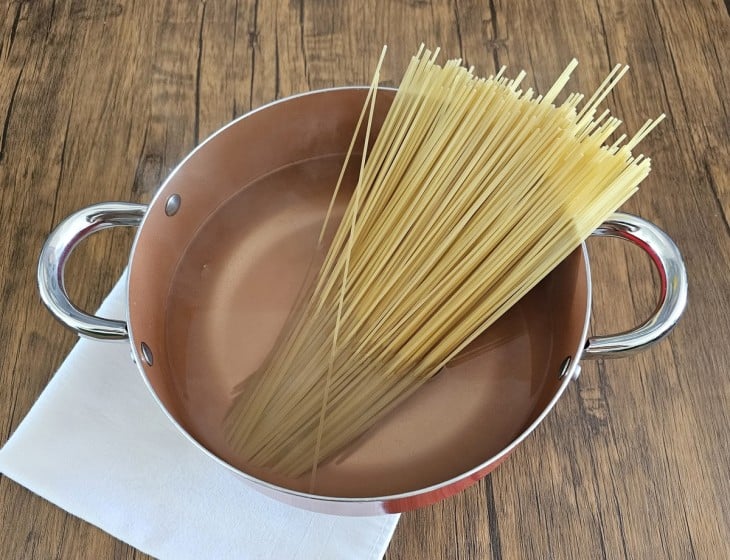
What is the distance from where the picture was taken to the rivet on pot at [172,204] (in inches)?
28.9

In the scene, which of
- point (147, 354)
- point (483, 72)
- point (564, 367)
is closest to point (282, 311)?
point (147, 354)

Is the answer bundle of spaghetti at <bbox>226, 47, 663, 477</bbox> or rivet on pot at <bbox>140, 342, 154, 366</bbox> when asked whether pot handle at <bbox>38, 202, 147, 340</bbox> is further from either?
bundle of spaghetti at <bbox>226, 47, 663, 477</bbox>

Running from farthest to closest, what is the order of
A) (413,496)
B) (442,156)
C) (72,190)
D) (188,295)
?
(72,190) → (188,295) → (442,156) → (413,496)

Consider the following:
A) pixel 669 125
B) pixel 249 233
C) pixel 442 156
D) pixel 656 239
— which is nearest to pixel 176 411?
pixel 249 233

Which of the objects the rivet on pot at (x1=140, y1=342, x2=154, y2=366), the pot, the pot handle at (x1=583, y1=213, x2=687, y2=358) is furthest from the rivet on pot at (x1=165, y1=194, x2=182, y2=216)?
the pot handle at (x1=583, y1=213, x2=687, y2=358)

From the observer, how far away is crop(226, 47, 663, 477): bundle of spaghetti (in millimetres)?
636

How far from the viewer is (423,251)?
688mm

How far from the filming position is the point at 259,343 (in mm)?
778

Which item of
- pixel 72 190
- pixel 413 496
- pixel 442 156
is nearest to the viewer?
pixel 413 496

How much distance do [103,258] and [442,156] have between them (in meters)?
0.44

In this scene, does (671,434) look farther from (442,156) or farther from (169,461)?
(169,461)

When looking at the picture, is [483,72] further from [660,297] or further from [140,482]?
[140,482]

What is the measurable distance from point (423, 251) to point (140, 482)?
14.6 inches

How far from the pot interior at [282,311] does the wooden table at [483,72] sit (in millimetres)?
79
